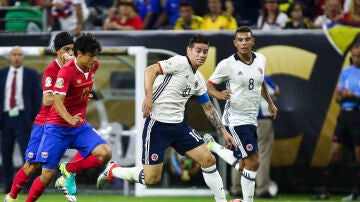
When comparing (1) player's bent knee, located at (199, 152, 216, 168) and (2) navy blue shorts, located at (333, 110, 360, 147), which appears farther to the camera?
(2) navy blue shorts, located at (333, 110, 360, 147)

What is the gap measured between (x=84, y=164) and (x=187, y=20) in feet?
19.1

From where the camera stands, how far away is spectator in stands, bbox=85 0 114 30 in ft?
59.9

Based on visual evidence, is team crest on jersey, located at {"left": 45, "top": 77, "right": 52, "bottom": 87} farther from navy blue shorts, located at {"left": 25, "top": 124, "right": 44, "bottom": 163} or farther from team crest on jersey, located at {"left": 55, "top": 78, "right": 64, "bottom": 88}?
navy blue shorts, located at {"left": 25, "top": 124, "right": 44, "bottom": 163}

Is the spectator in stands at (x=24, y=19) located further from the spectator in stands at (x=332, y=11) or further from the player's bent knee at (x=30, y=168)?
the player's bent knee at (x=30, y=168)

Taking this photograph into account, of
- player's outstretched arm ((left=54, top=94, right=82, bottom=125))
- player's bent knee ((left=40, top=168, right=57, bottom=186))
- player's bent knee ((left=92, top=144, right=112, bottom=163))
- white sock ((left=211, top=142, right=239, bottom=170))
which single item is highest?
player's outstretched arm ((left=54, top=94, right=82, bottom=125))

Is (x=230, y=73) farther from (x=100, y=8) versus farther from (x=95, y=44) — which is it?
(x=100, y=8)

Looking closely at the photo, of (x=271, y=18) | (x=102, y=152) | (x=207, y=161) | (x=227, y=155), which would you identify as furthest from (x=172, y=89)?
(x=271, y=18)

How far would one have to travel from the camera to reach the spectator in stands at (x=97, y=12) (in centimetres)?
1827

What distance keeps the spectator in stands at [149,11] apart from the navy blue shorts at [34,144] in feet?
18.9

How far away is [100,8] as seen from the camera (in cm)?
1920

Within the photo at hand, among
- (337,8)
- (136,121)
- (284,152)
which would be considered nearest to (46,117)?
(136,121)

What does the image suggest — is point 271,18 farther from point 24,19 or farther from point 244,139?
point 244,139

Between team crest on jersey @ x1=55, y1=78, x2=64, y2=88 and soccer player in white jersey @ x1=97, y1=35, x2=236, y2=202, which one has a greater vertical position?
team crest on jersey @ x1=55, y1=78, x2=64, y2=88

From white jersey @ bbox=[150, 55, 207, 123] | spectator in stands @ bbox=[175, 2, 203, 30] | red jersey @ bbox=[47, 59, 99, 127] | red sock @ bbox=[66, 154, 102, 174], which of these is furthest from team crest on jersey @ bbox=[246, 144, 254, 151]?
spectator in stands @ bbox=[175, 2, 203, 30]
